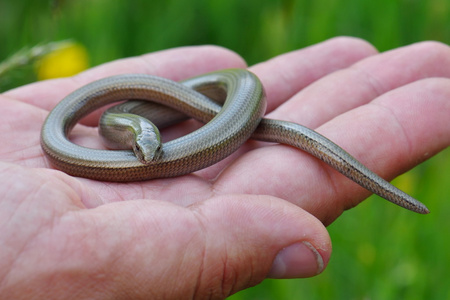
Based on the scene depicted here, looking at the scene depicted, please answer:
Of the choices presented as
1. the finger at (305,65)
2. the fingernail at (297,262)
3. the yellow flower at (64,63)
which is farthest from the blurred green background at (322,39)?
the fingernail at (297,262)

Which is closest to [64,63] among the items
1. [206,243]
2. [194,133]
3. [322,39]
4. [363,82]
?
[194,133]

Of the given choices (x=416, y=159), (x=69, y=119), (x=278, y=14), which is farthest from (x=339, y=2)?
(x=69, y=119)

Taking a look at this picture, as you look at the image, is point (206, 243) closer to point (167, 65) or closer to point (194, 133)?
point (194, 133)

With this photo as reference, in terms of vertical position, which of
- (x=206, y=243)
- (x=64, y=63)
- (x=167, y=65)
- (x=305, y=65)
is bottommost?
(x=64, y=63)

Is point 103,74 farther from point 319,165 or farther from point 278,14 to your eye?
point 319,165

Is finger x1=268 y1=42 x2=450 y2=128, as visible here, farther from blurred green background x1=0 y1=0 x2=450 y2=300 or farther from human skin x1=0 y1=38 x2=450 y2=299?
blurred green background x1=0 y1=0 x2=450 y2=300

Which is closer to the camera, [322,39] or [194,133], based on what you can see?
[194,133]
